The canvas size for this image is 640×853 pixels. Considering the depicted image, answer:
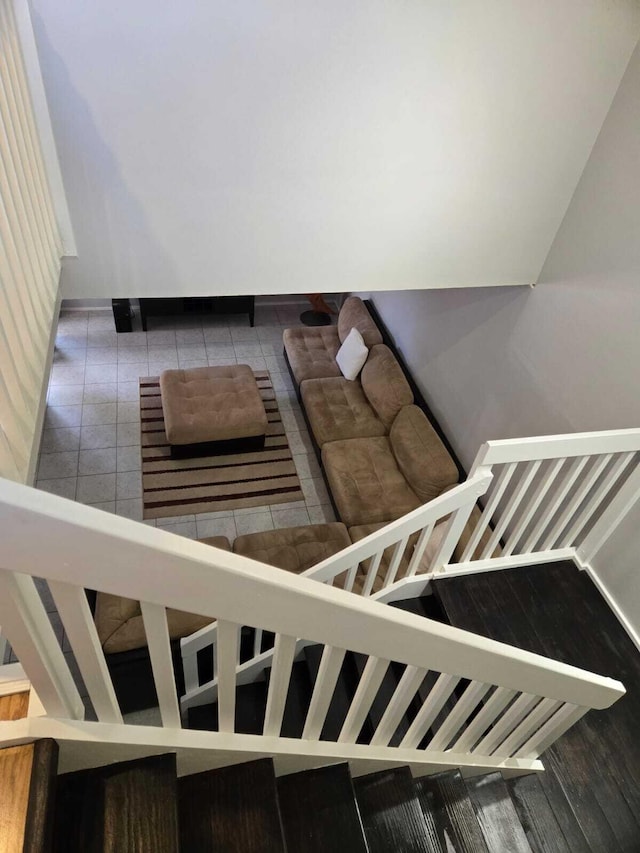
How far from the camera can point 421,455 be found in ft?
13.2

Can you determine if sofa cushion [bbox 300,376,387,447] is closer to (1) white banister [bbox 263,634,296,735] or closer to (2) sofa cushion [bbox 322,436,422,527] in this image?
(2) sofa cushion [bbox 322,436,422,527]

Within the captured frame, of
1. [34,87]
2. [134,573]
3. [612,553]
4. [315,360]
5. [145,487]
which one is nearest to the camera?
[134,573]

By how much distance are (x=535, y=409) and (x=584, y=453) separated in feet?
3.67

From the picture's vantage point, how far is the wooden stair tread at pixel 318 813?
149 cm

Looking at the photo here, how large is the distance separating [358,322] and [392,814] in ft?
13.7

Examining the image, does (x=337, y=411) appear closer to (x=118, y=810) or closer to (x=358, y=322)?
(x=358, y=322)

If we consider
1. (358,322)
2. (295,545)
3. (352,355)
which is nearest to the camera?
(295,545)

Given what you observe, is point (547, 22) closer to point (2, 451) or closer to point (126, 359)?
point (2, 451)

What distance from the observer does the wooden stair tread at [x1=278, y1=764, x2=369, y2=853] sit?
1.49 m

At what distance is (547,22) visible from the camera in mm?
2068

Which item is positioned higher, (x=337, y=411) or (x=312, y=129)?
(x=312, y=129)

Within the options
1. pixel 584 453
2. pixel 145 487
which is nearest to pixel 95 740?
pixel 584 453

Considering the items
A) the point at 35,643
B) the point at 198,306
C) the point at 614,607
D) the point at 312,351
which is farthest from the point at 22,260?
the point at 198,306

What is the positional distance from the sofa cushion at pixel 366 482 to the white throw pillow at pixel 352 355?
0.83 m
